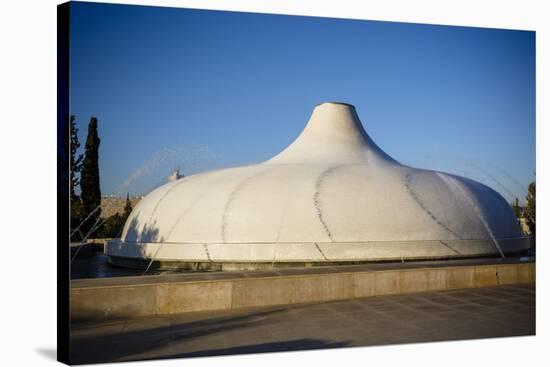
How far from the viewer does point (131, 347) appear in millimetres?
6168

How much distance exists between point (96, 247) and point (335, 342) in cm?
1821

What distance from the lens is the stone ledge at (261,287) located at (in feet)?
23.3

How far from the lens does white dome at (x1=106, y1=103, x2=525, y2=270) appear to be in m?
14.6

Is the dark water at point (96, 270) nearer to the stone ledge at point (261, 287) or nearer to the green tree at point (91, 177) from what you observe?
the green tree at point (91, 177)

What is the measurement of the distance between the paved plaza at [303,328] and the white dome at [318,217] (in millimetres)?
5942

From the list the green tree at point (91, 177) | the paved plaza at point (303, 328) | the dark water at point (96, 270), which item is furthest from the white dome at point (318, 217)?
the paved plaza at point (303, 328)

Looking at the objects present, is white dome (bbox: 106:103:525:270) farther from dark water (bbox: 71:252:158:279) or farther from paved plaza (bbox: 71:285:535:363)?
paved plaza (bbox: 71:285:535:363)

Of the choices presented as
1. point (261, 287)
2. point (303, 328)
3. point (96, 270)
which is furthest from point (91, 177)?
point (303, 328)

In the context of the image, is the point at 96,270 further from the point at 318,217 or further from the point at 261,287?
the point at 261,287

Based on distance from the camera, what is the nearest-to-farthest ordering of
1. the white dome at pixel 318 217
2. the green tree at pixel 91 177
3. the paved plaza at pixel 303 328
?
the paved plaza at pixel 303 328, the white dome at pixel 318 217, the green tree at pixel 91 177

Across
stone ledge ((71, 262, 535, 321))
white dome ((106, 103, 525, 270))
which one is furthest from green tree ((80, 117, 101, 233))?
stone ledge ((71, 262, 535, 321))

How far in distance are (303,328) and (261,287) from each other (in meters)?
1.22

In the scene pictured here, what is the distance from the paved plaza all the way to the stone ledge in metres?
0.18
